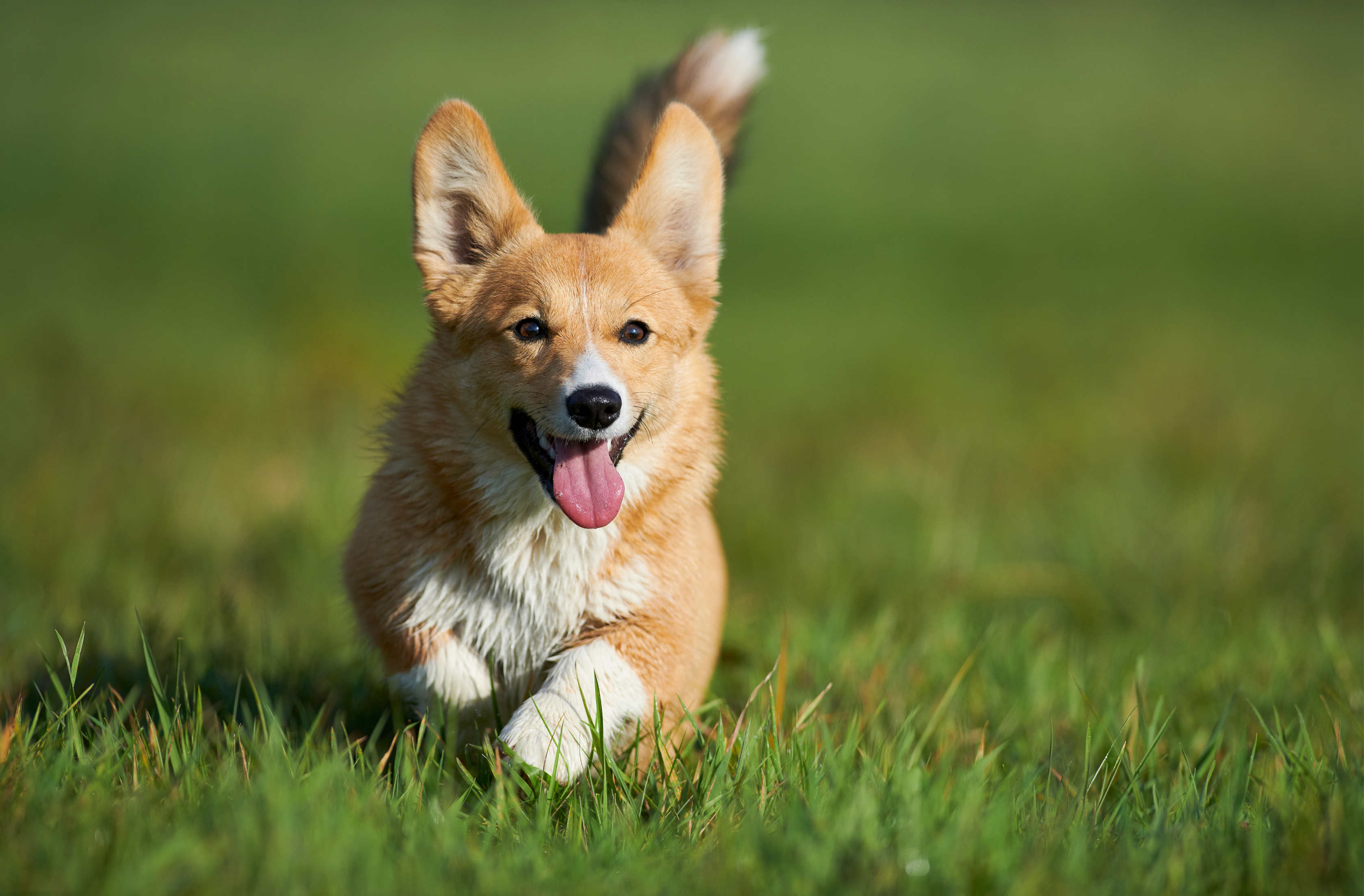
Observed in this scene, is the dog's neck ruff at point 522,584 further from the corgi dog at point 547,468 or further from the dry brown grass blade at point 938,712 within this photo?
the dry brown grass blade at point 938,712

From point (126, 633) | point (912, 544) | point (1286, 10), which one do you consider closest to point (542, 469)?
point (126, 633)

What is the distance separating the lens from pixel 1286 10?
2744cm

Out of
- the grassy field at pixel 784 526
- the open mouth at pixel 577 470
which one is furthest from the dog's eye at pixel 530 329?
the grassy field at pixel 784 526

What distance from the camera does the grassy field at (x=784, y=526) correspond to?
7.63 feet

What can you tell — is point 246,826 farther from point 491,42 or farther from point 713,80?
point 491,42

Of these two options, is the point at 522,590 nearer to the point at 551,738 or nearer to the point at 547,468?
the point at 547,468

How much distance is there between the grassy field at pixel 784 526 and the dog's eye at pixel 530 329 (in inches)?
23.2

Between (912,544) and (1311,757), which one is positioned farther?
(912,544)

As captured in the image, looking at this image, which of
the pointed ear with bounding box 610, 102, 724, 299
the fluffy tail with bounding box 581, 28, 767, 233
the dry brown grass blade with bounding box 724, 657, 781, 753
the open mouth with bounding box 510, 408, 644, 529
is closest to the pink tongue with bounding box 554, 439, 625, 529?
the open mouth with bounding box 510, 408, 644, 529

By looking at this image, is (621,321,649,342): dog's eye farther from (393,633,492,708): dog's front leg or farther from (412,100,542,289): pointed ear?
(393,633,492,708): dog's front leg

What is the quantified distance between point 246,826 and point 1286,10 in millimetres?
32631

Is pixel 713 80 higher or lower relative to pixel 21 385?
higher

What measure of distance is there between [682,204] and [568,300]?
628mm

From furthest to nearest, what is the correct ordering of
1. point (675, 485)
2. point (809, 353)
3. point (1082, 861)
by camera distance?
point (809, 353)
point (675, 485)
point (1082, 861)
